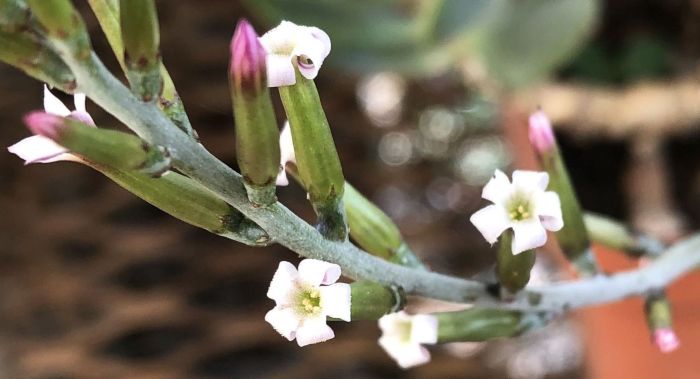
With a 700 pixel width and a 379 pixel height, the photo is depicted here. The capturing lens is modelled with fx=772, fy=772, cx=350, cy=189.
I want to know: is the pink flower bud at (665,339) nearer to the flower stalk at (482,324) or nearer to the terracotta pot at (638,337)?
the flower stalk at (482,324)

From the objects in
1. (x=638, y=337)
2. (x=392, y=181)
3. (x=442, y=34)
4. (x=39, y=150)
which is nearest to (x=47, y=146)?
(x=39, y=150)

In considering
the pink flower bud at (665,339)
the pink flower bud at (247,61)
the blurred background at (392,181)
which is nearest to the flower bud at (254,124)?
the pink flower bud at (247,61)

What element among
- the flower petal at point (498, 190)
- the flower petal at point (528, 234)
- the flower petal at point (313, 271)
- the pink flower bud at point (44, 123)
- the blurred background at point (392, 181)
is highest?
the blurred background at point (392, 181)

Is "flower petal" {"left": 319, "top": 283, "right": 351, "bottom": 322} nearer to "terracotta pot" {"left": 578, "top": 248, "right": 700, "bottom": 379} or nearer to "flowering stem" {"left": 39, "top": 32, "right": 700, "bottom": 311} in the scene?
"flowering stem" {"left": 39, "top": 32, "right": 700, "bottom": 311}

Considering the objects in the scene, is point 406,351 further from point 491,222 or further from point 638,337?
point 638,337

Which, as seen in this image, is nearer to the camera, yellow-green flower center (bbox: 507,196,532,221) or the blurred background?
yellow-green flower center (bbox: 507,196,532,221)

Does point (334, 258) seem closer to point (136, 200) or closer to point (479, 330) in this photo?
point (479, 330)

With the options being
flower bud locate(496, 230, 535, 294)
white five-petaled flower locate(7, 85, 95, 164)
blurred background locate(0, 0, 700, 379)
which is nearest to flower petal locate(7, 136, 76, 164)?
white five-petaled flower locate(7, 85, 95, 164)
